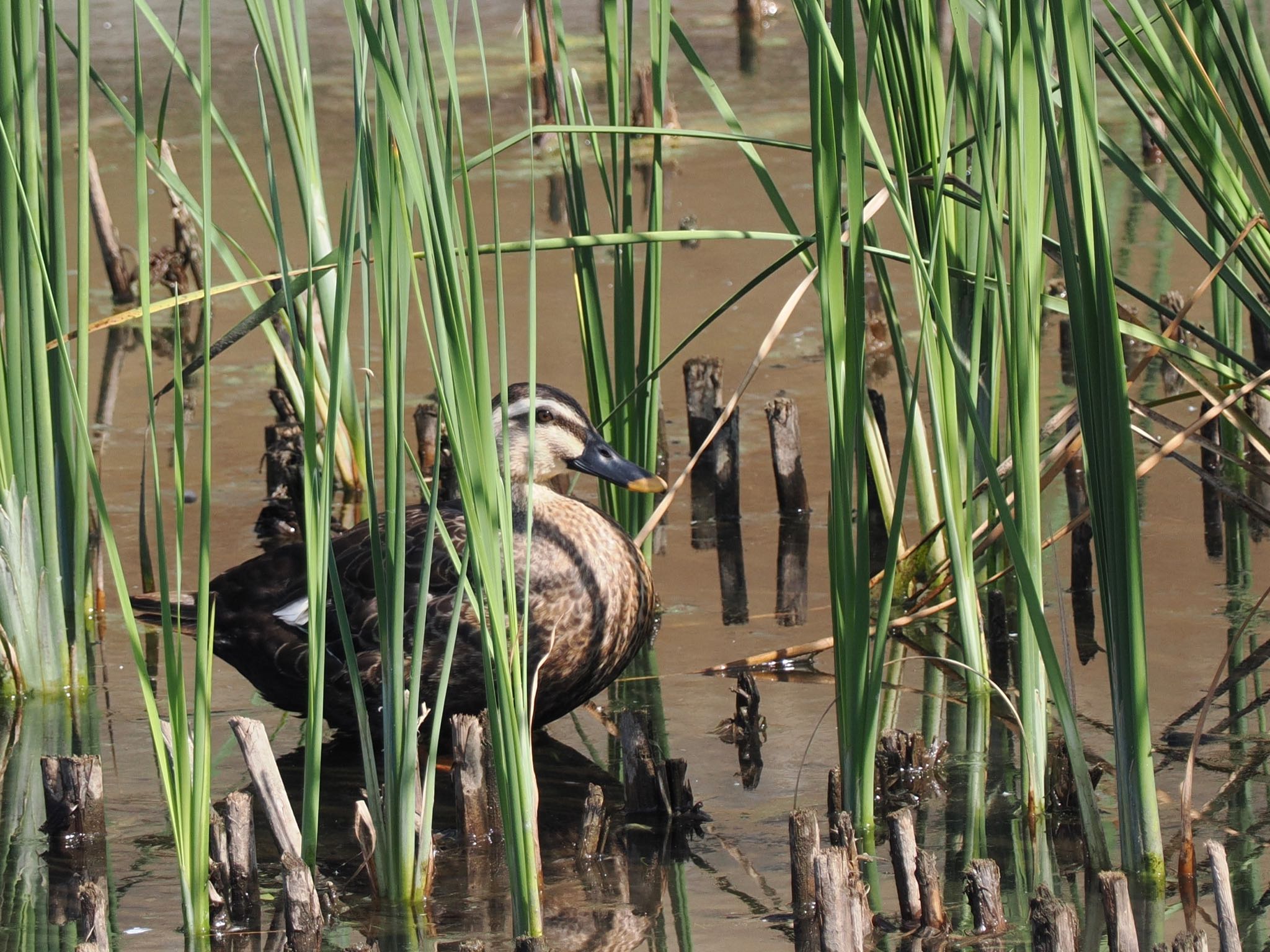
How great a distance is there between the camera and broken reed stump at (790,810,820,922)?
111 inches

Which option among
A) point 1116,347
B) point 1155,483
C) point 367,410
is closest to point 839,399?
point 1116,347

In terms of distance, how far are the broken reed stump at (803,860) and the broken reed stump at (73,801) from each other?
1512 mm

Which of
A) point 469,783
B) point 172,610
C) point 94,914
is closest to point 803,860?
point 469,783

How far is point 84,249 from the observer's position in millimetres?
3900

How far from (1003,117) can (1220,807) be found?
57.6 inches

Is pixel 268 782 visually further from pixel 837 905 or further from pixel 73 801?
pixel 837 905

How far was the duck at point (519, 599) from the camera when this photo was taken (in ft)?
13.0

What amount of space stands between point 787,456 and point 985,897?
296 centimetres

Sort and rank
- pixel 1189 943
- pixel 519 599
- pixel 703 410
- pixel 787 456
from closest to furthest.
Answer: pixel 1189 943 → pixel 519 599 → pixel 787 456 → pixel 703 410

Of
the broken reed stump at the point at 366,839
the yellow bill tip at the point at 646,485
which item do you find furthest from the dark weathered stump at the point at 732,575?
the broken reed stump at the point at 366,839

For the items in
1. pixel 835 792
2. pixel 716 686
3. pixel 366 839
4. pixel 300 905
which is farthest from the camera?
pixel 716 686

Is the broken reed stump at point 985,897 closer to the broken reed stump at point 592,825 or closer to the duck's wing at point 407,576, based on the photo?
the broken reed stump at point 592,825

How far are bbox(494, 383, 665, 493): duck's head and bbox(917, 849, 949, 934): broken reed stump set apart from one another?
5.81 feet

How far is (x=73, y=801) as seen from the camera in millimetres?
3488
